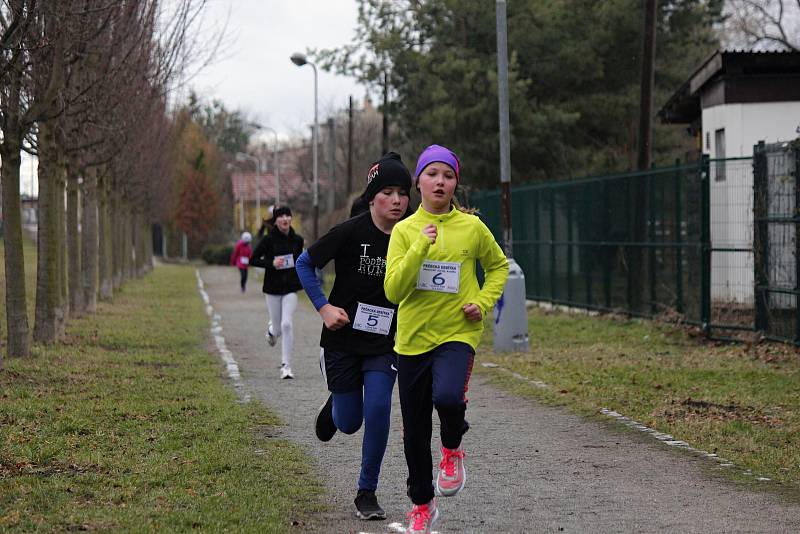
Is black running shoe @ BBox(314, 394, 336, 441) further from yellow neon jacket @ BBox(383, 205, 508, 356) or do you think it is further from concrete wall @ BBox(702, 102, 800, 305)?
concrete wall @ BBox(702, 102, 800, 305)

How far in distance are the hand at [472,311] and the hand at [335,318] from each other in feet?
2.59

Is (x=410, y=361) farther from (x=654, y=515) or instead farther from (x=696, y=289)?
(x=696, y=289)

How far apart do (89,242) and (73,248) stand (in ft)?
11.4

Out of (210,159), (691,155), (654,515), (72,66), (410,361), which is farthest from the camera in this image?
(210,159)

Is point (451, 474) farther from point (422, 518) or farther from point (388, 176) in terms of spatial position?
point (388, 176)

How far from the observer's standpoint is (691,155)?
34.5m

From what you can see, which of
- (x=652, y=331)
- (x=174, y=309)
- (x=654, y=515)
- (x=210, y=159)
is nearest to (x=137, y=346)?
(x=652, y=331)

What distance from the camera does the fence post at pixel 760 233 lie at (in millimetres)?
16188

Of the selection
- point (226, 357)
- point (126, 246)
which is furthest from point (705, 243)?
point (126, 246)

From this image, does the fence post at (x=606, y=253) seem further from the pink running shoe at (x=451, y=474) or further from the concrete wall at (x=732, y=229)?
the pink running shoe at (x=451, y=474)

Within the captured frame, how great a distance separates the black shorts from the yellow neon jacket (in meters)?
0.50

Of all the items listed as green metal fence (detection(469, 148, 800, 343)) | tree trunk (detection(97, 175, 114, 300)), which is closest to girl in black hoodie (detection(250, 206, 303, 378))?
green metal fence (detection(469, 148, 800, 343))

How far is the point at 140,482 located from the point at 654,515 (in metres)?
2.97

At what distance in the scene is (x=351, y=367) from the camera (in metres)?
7.12
